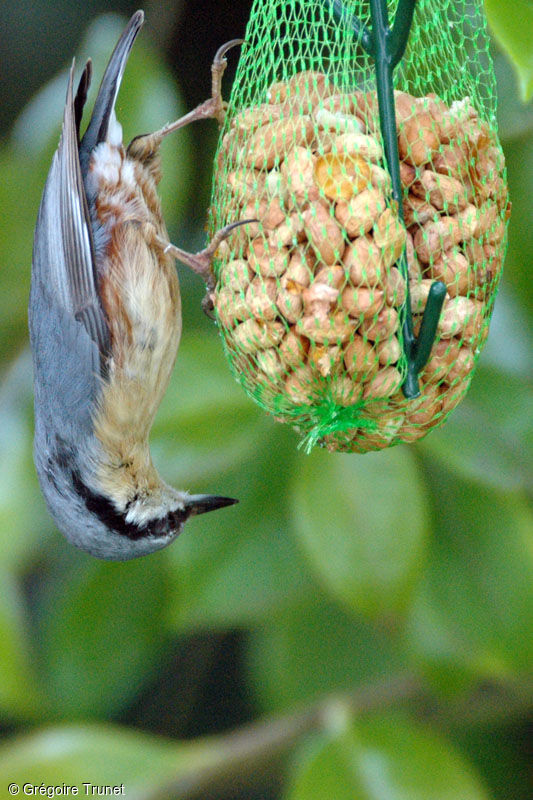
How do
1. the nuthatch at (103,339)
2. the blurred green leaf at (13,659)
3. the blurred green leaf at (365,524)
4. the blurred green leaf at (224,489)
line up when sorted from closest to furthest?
1. the blurred green leaf at (365,524)
2. the nuthatch at (103,339)
3. the blurred green leaf at (224,489)
4. the blurred green leaf at (13,659)

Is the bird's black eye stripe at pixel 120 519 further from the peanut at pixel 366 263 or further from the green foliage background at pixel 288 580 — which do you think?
the peanut at pixel 366 263

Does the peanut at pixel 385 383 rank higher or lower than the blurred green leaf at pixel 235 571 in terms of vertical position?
higher

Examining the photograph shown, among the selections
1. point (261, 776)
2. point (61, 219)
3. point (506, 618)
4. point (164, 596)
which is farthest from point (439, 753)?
point (61, 219)

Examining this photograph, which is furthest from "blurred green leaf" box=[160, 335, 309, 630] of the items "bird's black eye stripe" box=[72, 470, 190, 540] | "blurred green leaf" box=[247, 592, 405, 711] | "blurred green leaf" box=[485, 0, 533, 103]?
"blurred green leaf" box=[485, 0, 533, 103]

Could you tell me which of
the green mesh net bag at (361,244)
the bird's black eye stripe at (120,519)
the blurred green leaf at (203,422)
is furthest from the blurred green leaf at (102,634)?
the green mesh net bag at (361,244)

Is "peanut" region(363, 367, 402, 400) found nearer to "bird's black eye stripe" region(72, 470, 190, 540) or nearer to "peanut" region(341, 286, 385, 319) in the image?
"peanut" region(341, 286, 385, 319)

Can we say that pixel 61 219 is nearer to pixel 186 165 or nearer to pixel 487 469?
pixel 186 165
